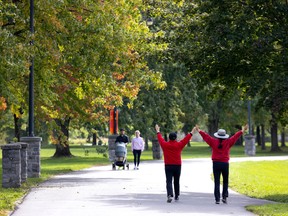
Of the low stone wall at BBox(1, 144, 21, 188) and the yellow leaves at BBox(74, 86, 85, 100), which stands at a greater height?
the yellow leaves at BBox(74, 86, 85, 100)

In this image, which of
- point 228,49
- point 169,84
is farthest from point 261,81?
point 169,84

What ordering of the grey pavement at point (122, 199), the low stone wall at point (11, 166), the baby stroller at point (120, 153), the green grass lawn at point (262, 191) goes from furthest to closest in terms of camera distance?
the baby stroller at point (120, 153), the low stone wall at point (11, 166), the green grass lawn at point (262, 191), the grey pavement at point (122, 199)

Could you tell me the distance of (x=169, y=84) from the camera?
2103 inches

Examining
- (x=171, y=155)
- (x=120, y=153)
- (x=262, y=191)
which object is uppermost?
(x=171, y=155)

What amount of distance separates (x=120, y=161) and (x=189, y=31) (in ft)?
37.7

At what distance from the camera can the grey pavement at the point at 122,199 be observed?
1683cm

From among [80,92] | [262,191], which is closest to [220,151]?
[262,191]

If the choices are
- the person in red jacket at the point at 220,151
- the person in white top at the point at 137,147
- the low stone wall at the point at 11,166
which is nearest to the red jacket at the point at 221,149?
the person in red jacket at the point at 220,151

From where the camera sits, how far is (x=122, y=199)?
20.1m

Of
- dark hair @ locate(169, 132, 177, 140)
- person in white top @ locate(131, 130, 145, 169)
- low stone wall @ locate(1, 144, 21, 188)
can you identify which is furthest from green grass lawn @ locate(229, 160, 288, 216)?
low stone wall @ locate(1, 144, 21, 188)

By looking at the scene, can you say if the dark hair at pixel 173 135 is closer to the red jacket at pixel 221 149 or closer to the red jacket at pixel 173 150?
the red jacket at pixel 173 150

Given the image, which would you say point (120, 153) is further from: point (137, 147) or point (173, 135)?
point (173, 135)

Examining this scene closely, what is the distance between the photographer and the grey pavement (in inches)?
663

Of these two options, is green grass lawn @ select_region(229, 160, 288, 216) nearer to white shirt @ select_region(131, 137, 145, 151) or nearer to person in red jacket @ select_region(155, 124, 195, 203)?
person in red jacket @ select_region(155, 124, 195, 203)
